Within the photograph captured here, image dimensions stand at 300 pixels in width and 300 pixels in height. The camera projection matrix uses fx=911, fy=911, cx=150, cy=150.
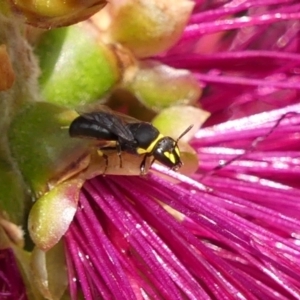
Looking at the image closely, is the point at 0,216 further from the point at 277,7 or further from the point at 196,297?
the point at 277,7

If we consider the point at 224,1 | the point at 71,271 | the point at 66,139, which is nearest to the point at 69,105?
the point at 66,139

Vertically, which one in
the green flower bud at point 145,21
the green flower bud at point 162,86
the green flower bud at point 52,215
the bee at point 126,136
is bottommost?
the green flower bud at point 52,215

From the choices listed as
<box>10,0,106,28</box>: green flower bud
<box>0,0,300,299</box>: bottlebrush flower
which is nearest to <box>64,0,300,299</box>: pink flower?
<box>0,0,300,299</box>: bottlebrush flower

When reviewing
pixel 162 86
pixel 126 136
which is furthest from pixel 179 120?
pixel 126 136

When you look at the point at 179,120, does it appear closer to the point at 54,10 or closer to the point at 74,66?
the point at 74,66

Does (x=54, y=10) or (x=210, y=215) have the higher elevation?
(x=54, y=10)

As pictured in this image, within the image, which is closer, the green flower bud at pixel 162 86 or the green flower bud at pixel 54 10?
the green flower bud at pixel 54 10

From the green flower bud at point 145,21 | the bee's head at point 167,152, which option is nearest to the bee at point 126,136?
the bee's head at point 167,152

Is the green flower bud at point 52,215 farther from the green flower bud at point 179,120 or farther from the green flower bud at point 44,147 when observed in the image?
the green flower bud at point 179,120
